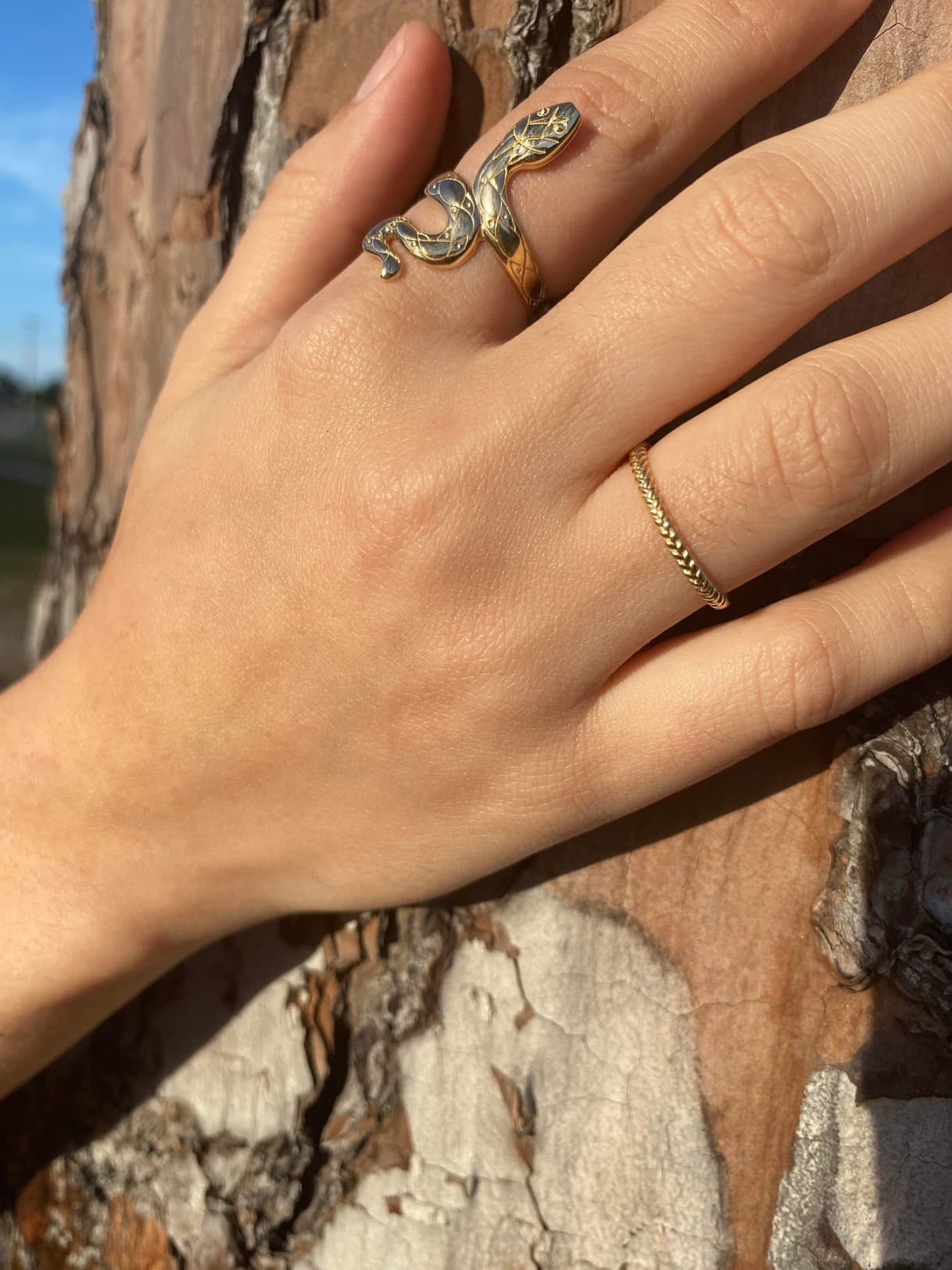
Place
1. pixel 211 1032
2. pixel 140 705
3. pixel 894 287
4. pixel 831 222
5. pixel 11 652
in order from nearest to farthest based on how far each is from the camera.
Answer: pixel 831 222, pixel 894 287, pixel 140 705, pixel 211 1032, pixel 11 652

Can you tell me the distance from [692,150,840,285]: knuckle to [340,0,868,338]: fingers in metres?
0.13

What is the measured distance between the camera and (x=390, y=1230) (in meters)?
1.35

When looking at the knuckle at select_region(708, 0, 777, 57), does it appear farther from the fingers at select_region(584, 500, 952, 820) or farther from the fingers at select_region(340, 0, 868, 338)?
the fingers at select_region(584, 500, 952, 820)

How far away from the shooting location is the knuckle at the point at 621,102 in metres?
1.02

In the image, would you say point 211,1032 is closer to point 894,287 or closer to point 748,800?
point 748,800

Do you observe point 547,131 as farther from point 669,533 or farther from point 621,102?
point 669,533

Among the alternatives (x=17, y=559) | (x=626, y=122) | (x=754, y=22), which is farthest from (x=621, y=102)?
(x=17, y=559)

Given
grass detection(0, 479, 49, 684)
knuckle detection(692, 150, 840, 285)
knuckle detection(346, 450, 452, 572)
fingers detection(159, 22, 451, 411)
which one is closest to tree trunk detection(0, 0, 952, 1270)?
fingers detection(159, 22, 451, 411)

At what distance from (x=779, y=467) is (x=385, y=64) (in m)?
0.73

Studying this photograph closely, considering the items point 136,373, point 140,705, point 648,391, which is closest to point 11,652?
point 136,373

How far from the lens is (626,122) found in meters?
1.02

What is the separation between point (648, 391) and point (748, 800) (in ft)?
1.62

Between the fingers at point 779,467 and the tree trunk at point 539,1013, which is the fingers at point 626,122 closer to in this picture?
the tree trunk at point 539,1013

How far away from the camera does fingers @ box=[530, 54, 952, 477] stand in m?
0.93
